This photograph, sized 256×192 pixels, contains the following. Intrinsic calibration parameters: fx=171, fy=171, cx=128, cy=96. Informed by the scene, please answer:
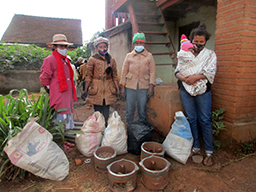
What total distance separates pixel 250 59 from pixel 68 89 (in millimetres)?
2905

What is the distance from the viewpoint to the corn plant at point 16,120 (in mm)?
2152

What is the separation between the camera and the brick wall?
8.22 ft

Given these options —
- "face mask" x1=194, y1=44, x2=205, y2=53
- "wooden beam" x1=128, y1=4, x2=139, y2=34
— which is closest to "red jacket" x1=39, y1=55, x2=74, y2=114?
"face mask" x1=194, y1=44, x2=205, y2=53

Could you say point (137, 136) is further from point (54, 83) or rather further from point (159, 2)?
point (159, 2)

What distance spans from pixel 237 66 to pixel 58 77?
2.76 meters

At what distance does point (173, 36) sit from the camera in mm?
6215

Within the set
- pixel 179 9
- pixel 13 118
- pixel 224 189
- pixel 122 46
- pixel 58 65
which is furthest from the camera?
pixel 122 46

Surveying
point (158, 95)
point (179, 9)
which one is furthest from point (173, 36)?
point (158, 95)

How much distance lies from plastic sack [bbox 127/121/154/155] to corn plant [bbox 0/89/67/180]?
107 cm

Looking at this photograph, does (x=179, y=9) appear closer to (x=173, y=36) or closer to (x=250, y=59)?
(x=173, y=36)

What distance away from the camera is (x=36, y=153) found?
6.67 ft

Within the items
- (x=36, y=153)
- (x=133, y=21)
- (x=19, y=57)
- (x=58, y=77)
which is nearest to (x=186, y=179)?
(x=36, y=153)

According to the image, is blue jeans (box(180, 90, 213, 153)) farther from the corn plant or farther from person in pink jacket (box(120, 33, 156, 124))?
the corn plant

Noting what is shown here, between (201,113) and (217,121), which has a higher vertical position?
(201,113)
